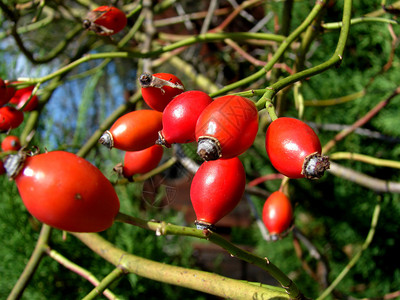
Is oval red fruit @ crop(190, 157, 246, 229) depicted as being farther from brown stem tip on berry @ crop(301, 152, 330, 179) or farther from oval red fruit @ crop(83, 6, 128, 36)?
oval red fruit @ crop(83, 6, 128, 36)

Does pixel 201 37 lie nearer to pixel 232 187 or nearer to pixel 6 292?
pixel 232 187

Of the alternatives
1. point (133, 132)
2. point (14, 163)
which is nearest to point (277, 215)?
point (133, 132)

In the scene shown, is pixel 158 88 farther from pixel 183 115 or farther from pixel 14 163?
pixel 14 163

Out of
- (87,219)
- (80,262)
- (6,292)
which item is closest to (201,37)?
(87,219)

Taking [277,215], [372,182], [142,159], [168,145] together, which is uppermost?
[168,145]

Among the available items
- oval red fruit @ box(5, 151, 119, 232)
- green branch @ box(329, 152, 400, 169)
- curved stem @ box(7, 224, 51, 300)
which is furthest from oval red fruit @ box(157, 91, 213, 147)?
green branch @ box(329, 152, 400, 169)

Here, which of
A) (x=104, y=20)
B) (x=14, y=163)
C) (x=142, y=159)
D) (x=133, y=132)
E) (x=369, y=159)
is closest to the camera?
(x=14, y=163)

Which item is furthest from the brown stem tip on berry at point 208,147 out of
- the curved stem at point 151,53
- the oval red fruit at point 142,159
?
the curved stem at point 151,53
